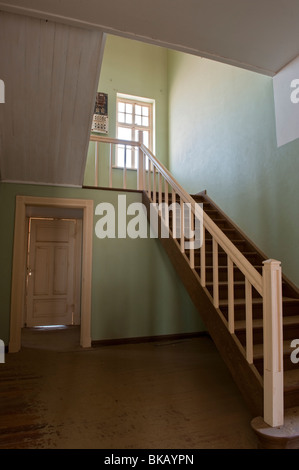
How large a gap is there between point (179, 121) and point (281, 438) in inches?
211

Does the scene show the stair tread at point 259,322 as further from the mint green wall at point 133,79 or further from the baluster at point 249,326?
the mint green wall at point 133,79

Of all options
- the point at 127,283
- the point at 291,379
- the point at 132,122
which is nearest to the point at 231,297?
the point at 291,379

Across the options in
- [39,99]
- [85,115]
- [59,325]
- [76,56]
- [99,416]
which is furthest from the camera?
[59,325]

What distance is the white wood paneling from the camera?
2175 millimetres

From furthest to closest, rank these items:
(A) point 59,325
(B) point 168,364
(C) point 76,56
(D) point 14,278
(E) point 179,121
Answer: (E) point 179,121 → (A) point 59,325 → (D) point 14,278 → (B) point 168,364 → (C) point 76,56

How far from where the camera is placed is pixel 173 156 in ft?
19.5

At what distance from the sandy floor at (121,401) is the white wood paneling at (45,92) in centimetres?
231

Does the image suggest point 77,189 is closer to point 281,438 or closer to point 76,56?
point 76,56

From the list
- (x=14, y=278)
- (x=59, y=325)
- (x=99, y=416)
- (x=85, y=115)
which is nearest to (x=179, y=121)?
(x=85, y=115)

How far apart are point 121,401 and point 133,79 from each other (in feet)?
20.0

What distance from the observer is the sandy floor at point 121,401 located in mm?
1800

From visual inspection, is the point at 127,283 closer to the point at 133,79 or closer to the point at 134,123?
the point at 134,123

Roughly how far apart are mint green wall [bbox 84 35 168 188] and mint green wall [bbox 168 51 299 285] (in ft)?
2.61

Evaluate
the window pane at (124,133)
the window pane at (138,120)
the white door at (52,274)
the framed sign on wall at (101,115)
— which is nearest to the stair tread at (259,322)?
the white door at (52,274)
